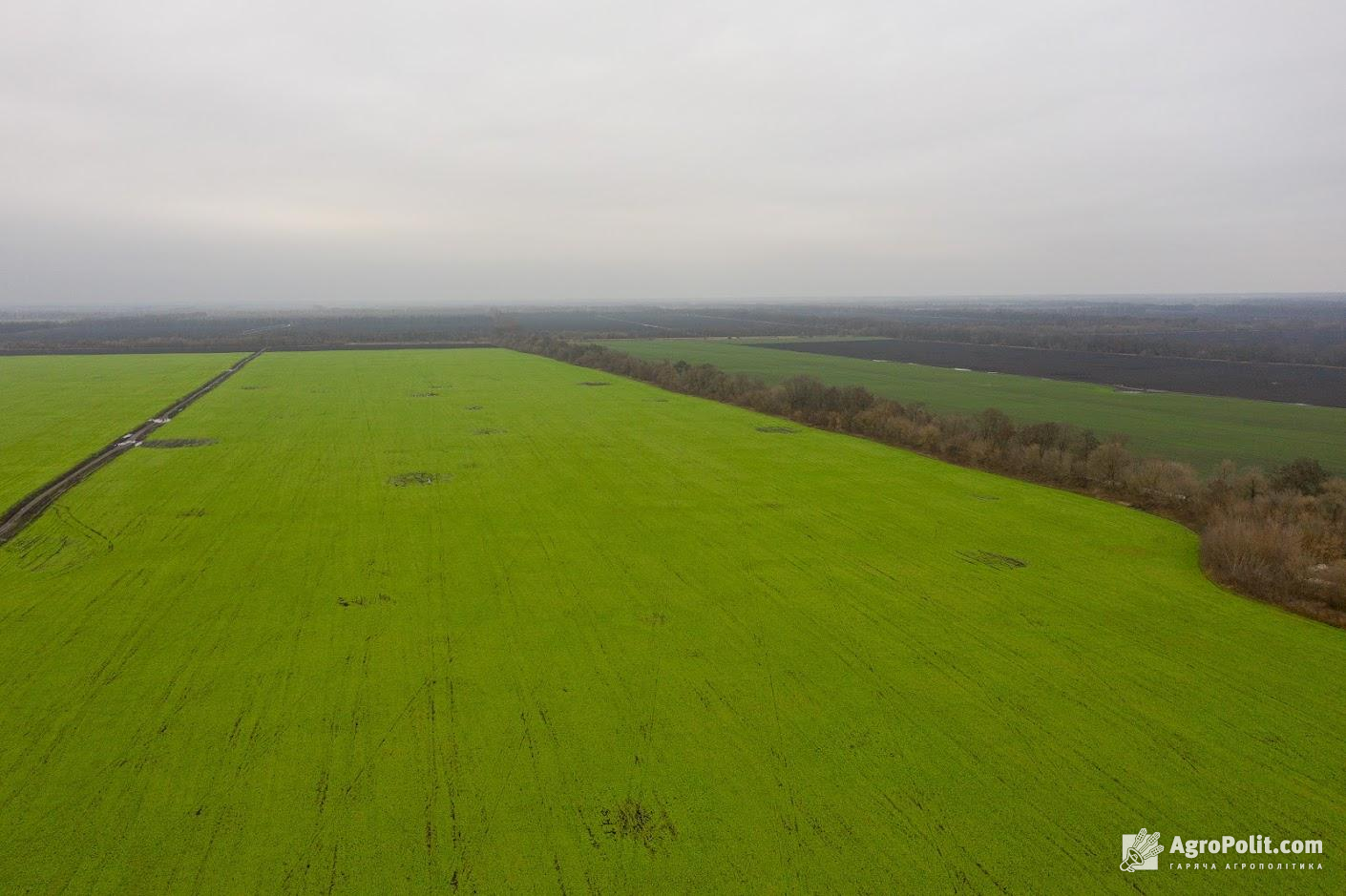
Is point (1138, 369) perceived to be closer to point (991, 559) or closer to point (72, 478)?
point (991, 559)

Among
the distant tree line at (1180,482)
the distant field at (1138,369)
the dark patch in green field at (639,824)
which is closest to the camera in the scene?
the dark patch in green field at (639,824)

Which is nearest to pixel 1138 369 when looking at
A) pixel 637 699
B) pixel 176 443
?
pixel 637 699

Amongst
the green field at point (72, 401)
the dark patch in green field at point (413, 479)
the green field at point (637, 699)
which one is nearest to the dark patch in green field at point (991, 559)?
the green field at point (637, 699)

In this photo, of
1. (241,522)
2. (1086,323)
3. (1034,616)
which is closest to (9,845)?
(241,522)

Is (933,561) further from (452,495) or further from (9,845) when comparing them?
(9,845)

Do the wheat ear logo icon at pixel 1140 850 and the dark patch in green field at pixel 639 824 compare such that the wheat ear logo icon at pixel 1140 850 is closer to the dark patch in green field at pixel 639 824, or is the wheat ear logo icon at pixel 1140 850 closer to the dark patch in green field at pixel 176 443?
the dark patch in green field at pixel 639 824

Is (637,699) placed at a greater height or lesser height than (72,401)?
lesser
